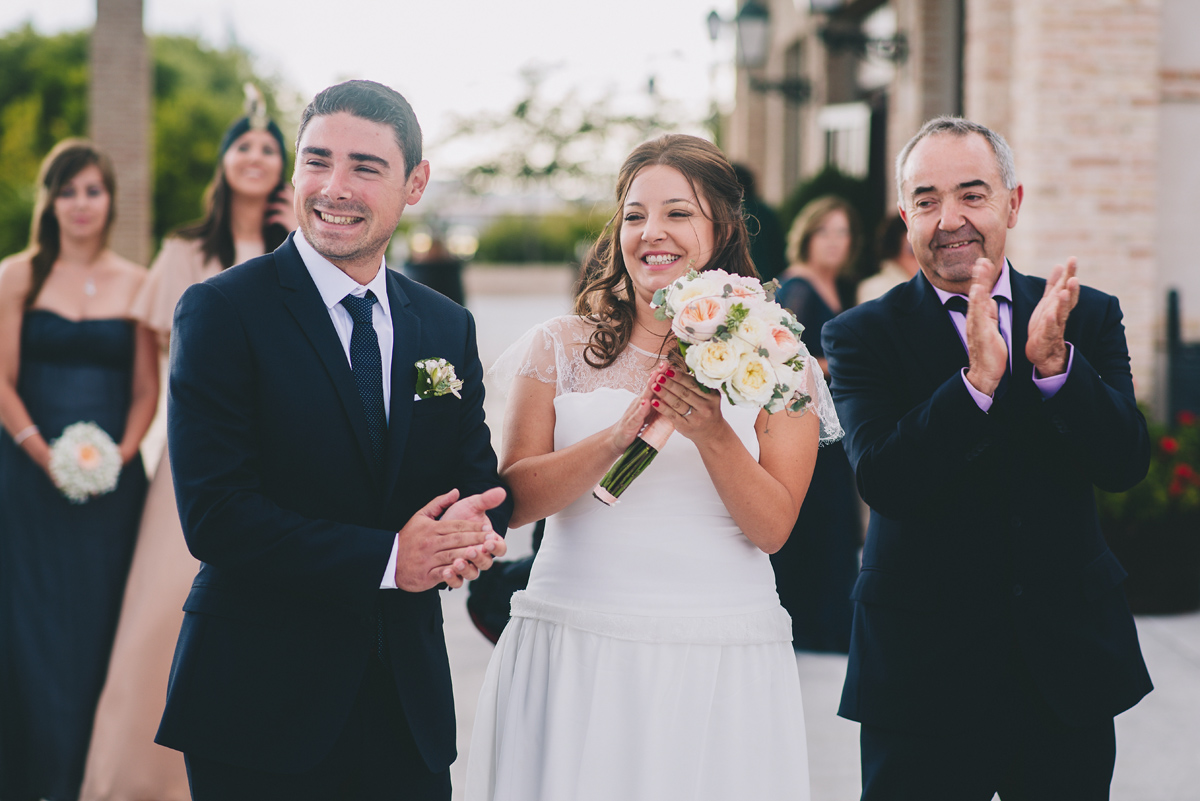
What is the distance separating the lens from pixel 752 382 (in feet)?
7.82

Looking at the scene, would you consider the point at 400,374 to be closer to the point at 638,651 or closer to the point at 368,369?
the point at 368,369

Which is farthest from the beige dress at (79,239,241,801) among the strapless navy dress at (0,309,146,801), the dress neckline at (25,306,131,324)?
the dress neckline at (25,306,131,324)

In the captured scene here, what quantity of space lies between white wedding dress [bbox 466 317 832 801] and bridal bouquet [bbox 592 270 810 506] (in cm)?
33

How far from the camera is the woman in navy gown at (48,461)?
160 inches

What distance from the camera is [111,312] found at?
4312 mm

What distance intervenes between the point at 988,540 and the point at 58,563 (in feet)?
11.1

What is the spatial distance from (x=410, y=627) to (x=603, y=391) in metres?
0.78

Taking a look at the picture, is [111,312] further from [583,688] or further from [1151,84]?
[1151,84]

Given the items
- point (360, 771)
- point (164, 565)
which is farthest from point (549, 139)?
point (360, 771)

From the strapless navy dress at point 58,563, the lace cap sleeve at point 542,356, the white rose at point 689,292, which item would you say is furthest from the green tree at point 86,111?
the white rose at point 689,292

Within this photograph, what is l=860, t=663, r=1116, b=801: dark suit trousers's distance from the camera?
2.59 metres

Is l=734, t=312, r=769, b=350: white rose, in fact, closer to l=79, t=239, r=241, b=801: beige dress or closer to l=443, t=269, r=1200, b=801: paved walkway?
l=79, t=239, r=241, b=801: beige dress

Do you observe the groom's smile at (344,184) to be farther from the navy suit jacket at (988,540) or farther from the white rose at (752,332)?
the navy suit jacket at (988,540)

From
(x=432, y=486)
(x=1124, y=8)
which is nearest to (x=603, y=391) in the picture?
(x=432, y=486)
